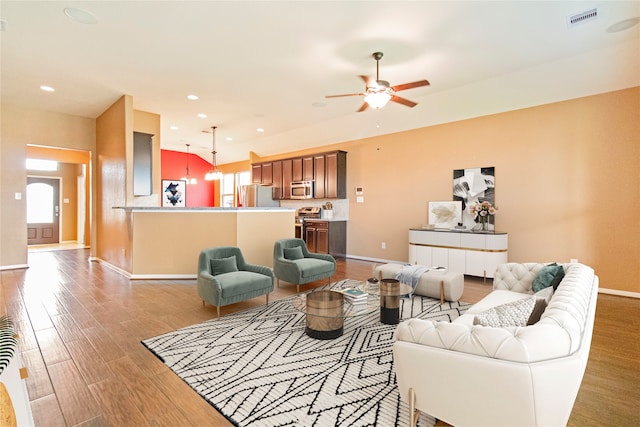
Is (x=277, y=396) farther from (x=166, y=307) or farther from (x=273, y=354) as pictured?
(x=166, y=307)

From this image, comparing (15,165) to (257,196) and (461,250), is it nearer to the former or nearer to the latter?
(257,196)

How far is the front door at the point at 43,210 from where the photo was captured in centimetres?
928

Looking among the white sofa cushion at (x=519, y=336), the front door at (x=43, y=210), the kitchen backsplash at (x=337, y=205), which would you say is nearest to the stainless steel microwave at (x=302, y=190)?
the kitchen backsplash at (x=337, y=205)

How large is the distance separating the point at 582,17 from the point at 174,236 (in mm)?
6175

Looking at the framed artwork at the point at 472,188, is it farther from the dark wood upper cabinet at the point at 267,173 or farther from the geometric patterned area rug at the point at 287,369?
the dark wood upper cabinet at the point at 267,173

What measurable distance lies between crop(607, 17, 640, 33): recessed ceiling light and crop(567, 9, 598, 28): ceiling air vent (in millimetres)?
379

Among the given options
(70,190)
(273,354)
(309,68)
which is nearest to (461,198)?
(309,68)

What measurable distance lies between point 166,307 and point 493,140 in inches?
233

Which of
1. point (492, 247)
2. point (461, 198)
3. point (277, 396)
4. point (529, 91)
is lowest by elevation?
point (277, 396)

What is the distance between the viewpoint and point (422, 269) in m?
4.44

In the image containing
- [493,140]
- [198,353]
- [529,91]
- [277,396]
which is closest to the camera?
[277,396]

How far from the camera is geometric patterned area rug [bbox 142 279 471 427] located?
1.93m

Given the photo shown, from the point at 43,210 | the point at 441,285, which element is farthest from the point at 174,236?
the point at 43,210

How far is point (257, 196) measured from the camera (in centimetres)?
873
